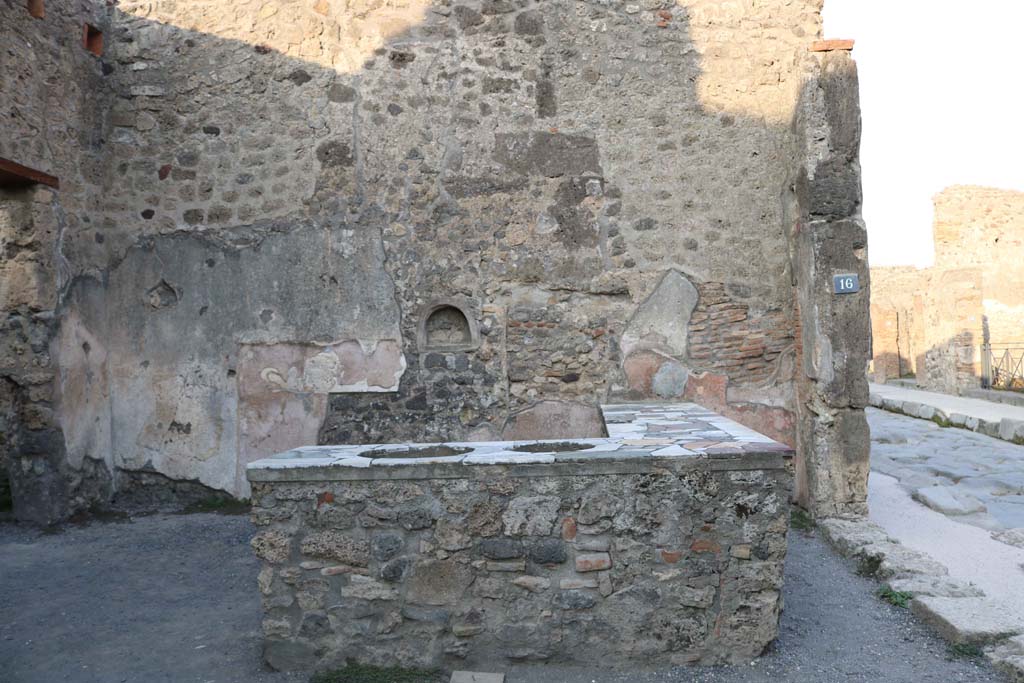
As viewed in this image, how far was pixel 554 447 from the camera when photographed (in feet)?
11.1

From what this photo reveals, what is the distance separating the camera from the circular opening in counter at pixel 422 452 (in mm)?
3283

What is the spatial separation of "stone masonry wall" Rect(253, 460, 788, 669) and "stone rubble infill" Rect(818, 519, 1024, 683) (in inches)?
33.6

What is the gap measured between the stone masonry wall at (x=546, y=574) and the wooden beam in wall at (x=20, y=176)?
3.33m

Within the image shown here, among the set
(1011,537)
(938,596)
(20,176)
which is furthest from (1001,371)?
(20,176)

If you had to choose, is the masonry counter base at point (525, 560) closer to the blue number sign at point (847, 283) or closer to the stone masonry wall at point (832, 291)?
the stone masonry wall at point (832, 291)

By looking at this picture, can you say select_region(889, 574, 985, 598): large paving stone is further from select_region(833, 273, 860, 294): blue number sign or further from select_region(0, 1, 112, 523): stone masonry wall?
select_region(0, 1, 112, 523): stone masonry wall

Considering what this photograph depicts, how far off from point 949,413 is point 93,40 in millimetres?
11296

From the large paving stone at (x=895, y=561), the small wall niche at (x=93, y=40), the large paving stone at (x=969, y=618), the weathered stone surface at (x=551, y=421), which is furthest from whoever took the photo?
the small wall niche at (x=93, y=40)

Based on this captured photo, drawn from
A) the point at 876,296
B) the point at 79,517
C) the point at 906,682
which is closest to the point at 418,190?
the point at 79,517

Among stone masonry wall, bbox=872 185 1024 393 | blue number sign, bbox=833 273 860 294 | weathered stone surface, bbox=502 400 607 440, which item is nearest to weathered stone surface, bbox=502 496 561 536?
weathered stone surface, bbox=502 400 607 440

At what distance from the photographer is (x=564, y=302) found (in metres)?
5.62

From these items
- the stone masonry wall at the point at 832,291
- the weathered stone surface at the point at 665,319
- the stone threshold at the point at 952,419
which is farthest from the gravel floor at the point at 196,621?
the stone threshold at the point at 952,419

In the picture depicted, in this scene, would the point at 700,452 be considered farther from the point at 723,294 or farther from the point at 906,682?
the point at 723,294

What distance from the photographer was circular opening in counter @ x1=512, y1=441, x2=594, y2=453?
3289 mm
